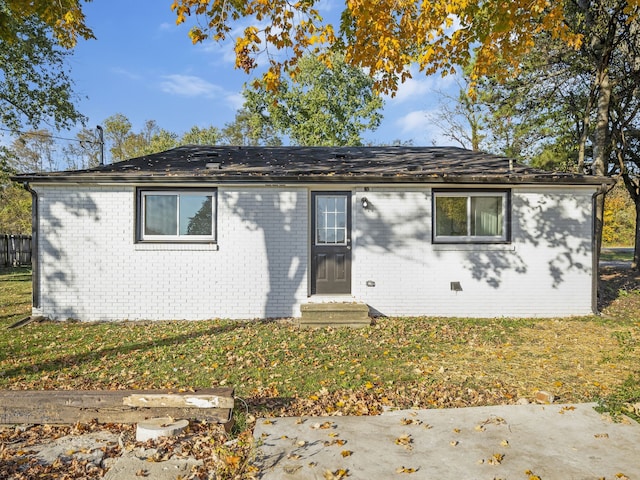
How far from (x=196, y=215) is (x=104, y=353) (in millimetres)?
3440

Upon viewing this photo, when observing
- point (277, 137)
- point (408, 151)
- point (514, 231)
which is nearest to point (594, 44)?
point (408, 151)

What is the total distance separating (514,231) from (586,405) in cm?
517

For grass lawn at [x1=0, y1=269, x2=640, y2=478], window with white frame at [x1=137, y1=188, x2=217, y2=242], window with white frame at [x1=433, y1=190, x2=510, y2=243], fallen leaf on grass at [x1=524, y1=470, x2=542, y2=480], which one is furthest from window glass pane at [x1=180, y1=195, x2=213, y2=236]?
fallen leaf on grass at [x1=524, y1=470, x2=542, y2=480]

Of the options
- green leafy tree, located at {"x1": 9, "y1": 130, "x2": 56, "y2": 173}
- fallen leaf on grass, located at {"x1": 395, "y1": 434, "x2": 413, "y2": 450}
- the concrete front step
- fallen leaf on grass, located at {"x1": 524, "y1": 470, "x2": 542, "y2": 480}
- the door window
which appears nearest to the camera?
fallen leaf on grass, located at {"x1": 524, "y1": 470, "x2": 542, "y2": 480}

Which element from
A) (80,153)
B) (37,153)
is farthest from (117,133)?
(37,153)

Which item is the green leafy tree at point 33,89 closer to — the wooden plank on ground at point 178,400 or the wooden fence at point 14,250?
the wooden fence at point 14,250

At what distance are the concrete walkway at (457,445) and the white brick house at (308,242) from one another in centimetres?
466

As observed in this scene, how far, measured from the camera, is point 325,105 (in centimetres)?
2677

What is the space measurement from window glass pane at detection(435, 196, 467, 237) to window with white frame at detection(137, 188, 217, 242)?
503 cm

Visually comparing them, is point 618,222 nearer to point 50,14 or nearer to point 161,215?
point 161,215

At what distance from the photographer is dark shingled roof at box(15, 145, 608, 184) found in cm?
825

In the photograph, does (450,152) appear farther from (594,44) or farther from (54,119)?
(54,119)

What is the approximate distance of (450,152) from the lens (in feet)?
37.7

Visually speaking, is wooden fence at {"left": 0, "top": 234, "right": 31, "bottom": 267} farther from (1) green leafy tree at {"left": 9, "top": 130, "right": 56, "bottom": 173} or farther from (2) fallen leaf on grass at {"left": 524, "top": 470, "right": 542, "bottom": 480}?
(2) fallen leaf on grass at {"left": 524, "top": 470, "right": 542, "bottom": 480}
